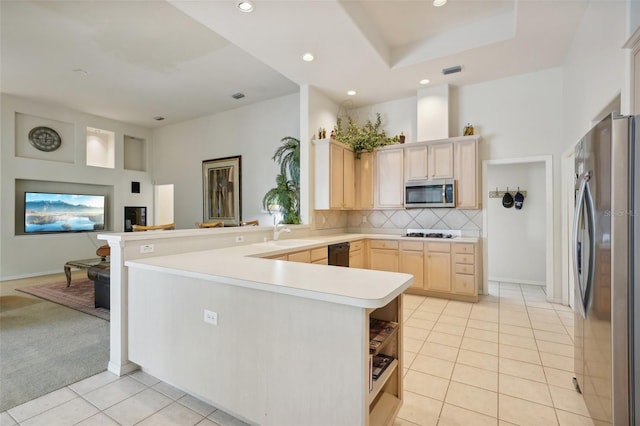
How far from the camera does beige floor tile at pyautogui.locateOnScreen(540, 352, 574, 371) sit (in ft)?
7.86

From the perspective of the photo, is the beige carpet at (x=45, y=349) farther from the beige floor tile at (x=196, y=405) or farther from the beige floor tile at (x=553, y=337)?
the beige floor tile at (x=553, y=337)

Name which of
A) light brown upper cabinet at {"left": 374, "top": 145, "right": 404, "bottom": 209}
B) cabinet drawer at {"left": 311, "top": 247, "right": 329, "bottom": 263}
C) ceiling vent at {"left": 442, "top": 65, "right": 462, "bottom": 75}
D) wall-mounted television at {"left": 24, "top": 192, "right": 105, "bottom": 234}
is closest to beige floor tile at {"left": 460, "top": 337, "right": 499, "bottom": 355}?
cabinet drawer at {"left": 311, "top": 247, "right": 329, "bottom": 263}

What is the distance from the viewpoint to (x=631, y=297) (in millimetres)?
1382

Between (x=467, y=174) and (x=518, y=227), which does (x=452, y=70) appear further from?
(x=518, y=227)

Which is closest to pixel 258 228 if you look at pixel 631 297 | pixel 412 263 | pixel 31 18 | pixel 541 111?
pixel 412 263

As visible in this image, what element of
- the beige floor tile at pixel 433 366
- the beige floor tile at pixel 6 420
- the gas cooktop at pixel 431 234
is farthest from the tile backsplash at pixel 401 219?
the beige floor tile at pixel 6 420

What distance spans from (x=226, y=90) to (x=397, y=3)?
3500mm

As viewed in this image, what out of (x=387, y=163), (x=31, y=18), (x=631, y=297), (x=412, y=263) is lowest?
(x=412, y=263)

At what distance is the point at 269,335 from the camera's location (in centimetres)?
153

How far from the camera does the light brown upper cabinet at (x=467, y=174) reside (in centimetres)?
431

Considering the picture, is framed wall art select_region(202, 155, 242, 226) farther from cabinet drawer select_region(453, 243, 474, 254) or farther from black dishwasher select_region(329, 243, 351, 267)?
cabinet drawer select_region(453, 243, 474, 254)

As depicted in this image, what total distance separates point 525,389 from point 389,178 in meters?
3.40

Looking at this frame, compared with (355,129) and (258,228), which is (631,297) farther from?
(355,129)

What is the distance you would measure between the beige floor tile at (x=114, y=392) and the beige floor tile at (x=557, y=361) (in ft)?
10.6
